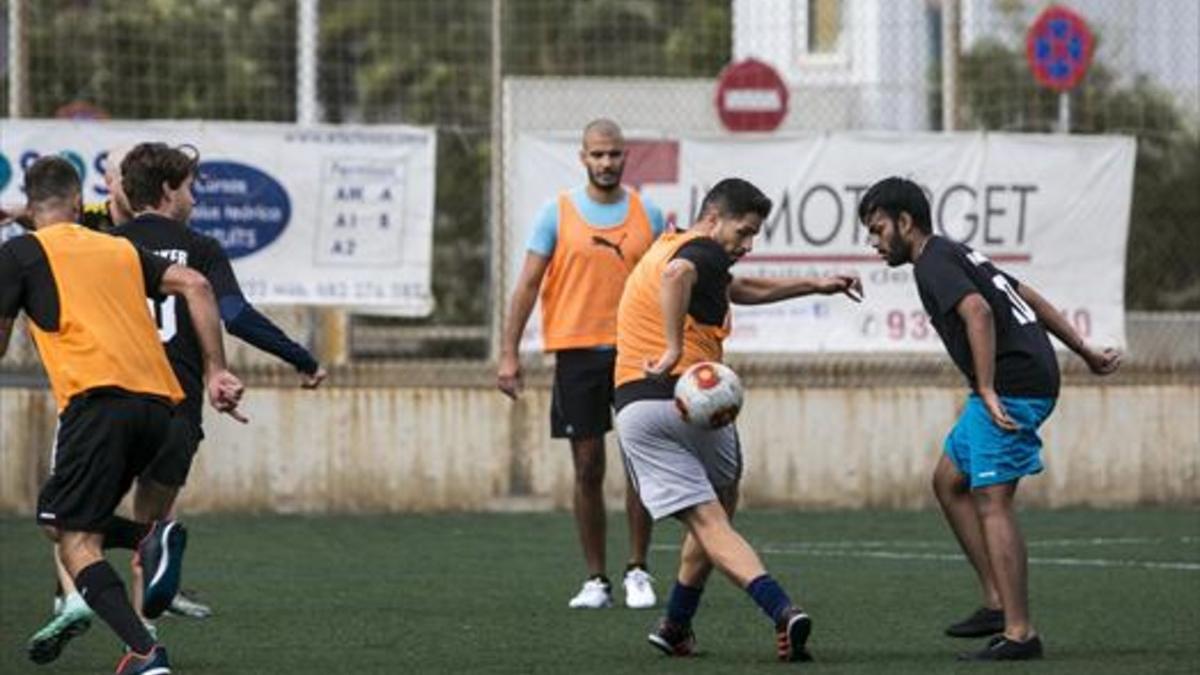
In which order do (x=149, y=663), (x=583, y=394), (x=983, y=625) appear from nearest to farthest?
(x=149, y=663) → (x=983, y=625) → (x=583, y=394)

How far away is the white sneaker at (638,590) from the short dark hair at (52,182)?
12.1 ft

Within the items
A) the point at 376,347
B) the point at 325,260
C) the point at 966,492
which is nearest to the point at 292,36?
the point at 376,347

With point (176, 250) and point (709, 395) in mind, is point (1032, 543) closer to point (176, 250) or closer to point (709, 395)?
point (709, 395)

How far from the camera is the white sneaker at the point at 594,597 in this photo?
1253 centimetres

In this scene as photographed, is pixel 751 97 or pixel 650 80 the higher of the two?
pixel 650 80

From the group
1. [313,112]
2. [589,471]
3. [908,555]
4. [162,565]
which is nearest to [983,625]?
[589,471]

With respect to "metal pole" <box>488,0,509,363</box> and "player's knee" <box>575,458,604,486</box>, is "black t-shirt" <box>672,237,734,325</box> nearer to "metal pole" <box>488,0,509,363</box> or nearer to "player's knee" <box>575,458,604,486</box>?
"player's knee" <box>575,458,604,486</box>

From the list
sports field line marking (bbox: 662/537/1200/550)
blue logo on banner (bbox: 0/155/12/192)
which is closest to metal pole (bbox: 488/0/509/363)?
blue logo on banner (bbox: 0/155/12/192)

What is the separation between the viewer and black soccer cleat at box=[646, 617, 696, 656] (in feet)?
34.9

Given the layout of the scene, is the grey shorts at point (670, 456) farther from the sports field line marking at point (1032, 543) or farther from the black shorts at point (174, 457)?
the sports field line marking at point (1032, 543)

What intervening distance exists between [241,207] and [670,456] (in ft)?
24.4

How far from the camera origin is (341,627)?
11711mm

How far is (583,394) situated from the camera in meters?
13.1

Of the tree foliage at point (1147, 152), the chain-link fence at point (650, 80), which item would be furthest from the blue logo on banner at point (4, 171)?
the tree foliage at point (1147, 152)
